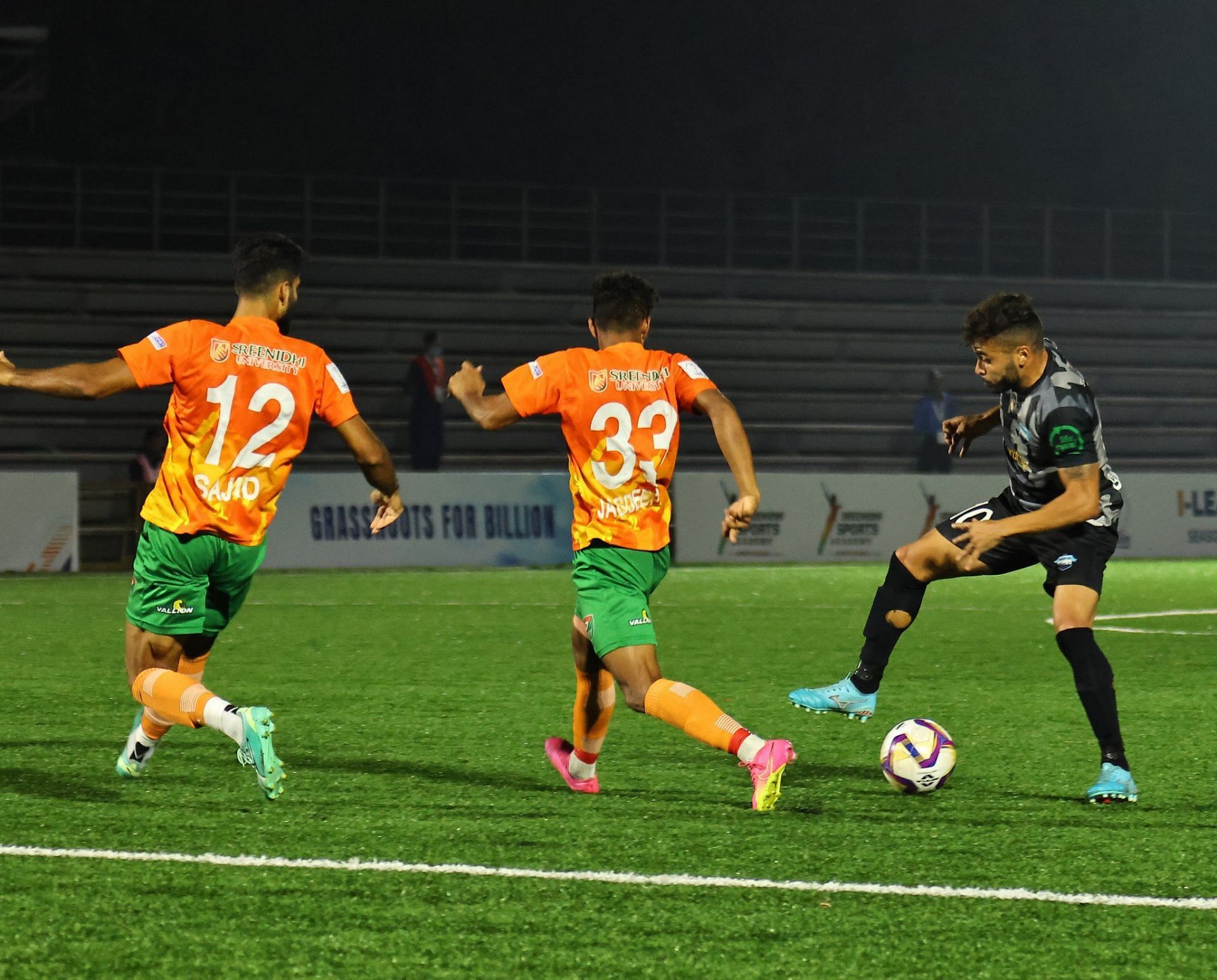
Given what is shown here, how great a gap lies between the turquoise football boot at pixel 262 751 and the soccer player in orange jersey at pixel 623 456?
1.06 meters

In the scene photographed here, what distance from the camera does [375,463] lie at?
549 centimetres

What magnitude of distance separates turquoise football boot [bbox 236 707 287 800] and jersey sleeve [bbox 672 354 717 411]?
1701mm

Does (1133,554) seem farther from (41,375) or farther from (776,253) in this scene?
(41,375)

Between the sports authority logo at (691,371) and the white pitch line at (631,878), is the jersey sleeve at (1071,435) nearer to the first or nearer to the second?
the sports authority logo at (691,371)

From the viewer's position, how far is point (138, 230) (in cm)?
2278

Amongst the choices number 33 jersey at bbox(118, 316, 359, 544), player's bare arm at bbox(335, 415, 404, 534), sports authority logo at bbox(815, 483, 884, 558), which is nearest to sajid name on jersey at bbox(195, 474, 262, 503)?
number 33 jersey at bbox(118, 316, 359, 544)

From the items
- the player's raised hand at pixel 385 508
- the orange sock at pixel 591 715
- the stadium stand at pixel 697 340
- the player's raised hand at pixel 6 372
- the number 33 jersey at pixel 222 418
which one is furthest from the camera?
the stadium stand at pixel 697 340

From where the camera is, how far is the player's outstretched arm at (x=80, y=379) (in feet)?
16.2

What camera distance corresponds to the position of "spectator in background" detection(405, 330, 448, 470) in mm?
20984

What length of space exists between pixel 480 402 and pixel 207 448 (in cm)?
89

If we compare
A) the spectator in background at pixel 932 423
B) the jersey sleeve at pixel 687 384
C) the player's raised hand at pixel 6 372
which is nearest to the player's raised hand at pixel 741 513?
the jersey sleeve at pixel 687 384

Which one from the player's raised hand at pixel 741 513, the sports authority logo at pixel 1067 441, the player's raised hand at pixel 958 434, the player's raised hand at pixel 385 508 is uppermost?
the sports authority logo at pixel 1067 441

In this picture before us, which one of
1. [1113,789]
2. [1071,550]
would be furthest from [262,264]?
[1113,789]

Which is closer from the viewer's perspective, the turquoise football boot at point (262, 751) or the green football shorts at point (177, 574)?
the turquoise football boot at point (262, 751)
